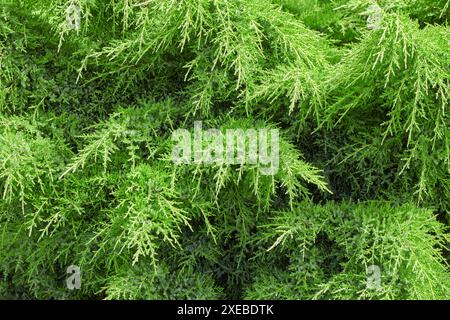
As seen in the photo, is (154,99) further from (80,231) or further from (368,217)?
(368,217)

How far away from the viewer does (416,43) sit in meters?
1.24

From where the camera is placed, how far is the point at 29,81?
5.25 ft

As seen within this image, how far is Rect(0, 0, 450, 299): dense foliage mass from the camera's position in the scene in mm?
1302

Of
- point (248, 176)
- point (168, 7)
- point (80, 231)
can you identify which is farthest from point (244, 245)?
point (168, 7)

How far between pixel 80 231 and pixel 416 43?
97cm

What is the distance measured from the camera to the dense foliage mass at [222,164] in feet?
4.27

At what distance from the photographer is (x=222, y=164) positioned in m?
1.31

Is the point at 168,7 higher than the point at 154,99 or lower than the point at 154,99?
higher
